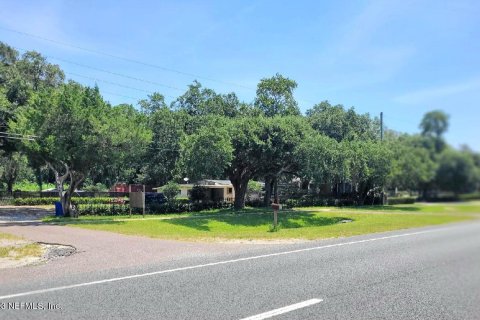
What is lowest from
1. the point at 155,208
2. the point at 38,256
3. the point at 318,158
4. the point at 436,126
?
the point at 38,256

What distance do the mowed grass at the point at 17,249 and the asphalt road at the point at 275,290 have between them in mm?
4578

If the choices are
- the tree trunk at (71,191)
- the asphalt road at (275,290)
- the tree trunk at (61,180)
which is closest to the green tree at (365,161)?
the tree trunk at (71,191)

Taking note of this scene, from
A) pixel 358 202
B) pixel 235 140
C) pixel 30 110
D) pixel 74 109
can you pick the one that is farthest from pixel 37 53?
pixel 358 202

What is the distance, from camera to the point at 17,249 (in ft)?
47.3

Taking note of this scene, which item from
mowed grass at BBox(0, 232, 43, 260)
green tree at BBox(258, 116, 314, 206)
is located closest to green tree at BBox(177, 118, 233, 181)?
green tree at BBox(258, 116, 314, 206)

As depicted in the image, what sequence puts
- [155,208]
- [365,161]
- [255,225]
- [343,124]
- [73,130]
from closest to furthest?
[73,130], [255,225], [155,208], [365,161], [343,124]

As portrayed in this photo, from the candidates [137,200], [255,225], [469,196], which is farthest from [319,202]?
[469,196]

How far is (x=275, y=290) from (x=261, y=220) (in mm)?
24588

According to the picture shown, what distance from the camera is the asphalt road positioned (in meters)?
6.88

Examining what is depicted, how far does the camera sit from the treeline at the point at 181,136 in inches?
1105

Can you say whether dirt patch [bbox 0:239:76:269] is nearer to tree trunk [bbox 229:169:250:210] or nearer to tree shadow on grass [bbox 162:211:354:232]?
tree shadow on grass [bbox 162:211:354:232]

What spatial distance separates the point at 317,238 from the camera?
18.3 metres

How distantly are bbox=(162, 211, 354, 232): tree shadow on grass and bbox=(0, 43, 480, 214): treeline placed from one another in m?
3.25

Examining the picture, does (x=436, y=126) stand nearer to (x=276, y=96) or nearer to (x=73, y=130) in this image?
(x=73, y=130)
